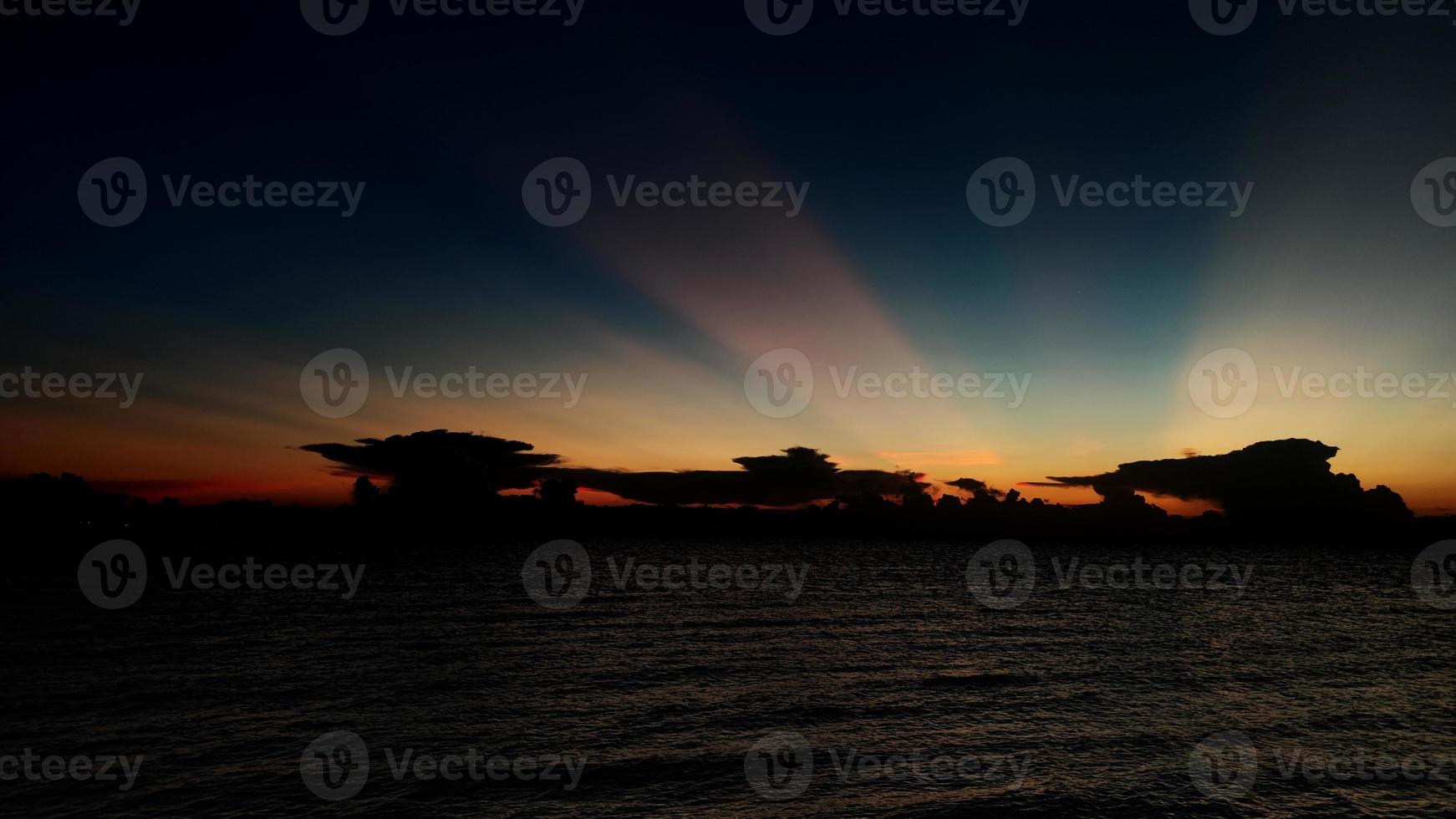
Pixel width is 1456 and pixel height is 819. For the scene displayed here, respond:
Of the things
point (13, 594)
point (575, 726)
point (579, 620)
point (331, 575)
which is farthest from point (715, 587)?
point (13, 594)

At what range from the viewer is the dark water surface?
19.4m

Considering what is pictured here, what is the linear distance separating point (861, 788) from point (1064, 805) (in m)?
5.21

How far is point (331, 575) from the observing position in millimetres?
104562

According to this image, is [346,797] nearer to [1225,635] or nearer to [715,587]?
[1225,635]

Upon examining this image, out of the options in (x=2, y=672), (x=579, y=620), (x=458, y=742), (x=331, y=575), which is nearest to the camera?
(x=458, y=742)

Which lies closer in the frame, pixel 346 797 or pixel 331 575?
pixel 346 797

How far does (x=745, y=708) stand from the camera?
2780cm

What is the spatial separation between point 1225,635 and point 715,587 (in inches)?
1737

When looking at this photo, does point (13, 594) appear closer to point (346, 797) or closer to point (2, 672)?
point (2, 672)

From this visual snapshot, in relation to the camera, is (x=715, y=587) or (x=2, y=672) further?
(x=715, y=587)

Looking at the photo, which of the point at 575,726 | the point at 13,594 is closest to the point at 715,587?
the point at 575,726

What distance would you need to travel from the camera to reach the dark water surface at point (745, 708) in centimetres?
1942

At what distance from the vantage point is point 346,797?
1928 cm

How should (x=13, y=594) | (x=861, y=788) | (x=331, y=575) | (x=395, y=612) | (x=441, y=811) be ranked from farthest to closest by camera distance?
(x=331, y=575) → (x=13, y=594) → (x=395, y=612) → (x=861, y=788) → (x=441, y=811)
